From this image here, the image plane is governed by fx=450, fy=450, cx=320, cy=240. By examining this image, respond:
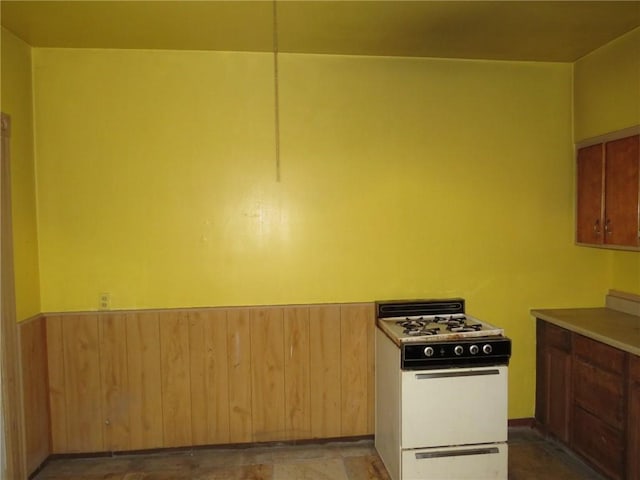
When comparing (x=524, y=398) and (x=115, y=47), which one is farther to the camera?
(x=524, y=398)

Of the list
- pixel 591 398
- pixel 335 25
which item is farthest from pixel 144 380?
pixel 591 398

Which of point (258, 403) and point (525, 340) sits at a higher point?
point (525, 340)

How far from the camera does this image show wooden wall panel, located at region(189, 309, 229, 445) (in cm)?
312

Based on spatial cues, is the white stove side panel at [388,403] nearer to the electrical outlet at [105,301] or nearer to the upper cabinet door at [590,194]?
the upper cabinet door at [590,194]

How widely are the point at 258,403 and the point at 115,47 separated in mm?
2601

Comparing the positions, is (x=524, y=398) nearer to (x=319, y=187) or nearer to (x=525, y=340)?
(x=525, y=340)

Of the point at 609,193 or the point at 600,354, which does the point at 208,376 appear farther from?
the point at 609,193

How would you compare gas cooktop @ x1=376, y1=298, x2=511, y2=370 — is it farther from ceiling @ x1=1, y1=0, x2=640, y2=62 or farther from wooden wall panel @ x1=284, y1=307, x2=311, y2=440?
ceiling @ x1=1, y1=0, x2=640, y2=62

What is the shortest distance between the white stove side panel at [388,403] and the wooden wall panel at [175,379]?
132cm

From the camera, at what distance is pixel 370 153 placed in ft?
10.5

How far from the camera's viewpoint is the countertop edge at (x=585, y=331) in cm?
244

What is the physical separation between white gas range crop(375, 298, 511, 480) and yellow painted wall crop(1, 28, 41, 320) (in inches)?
92.1

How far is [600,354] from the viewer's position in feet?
8.87

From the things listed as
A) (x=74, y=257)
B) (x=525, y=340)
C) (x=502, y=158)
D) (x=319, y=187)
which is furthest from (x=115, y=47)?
(x=525, y=340)
